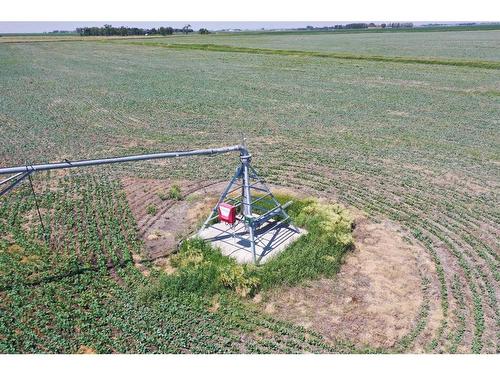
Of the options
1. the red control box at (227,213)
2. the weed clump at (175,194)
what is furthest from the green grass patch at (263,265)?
the weed clump at (175,194)

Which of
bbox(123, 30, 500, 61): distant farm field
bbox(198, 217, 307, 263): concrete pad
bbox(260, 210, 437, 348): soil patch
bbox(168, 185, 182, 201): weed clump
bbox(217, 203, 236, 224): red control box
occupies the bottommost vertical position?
bbox(260, 210, 437, 348): soil patch

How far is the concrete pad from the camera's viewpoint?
13164mm

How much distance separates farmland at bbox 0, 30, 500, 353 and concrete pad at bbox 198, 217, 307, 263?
6.83 ft

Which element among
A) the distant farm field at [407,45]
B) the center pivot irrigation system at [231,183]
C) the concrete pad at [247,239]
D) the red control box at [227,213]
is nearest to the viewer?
the center pivot irrigation system at [231,183]

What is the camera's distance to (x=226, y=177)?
19.2m

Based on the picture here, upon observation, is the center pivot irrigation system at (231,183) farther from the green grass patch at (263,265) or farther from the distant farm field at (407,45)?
the distant farm field at (407,45)

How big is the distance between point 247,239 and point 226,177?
6287mm

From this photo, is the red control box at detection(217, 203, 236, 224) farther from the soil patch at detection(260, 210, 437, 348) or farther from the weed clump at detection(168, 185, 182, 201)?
the weed clump at detection(168, 185, 182, 201)

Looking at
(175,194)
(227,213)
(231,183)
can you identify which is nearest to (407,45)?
(175,194)

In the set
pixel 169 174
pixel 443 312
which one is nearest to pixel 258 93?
pixel 169 174

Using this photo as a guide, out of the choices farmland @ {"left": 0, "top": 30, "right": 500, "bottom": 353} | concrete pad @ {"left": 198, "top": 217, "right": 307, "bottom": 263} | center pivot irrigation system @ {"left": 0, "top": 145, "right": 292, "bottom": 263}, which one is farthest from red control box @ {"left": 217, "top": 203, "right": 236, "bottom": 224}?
farmland @ {"left": 0, "top": 30, "right": 500, "bottom": 353}

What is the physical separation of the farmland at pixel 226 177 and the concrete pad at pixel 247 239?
6.83ft

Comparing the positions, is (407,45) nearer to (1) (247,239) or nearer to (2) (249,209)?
(2) (249,209)

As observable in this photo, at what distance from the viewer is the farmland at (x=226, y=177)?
33.5 ft
